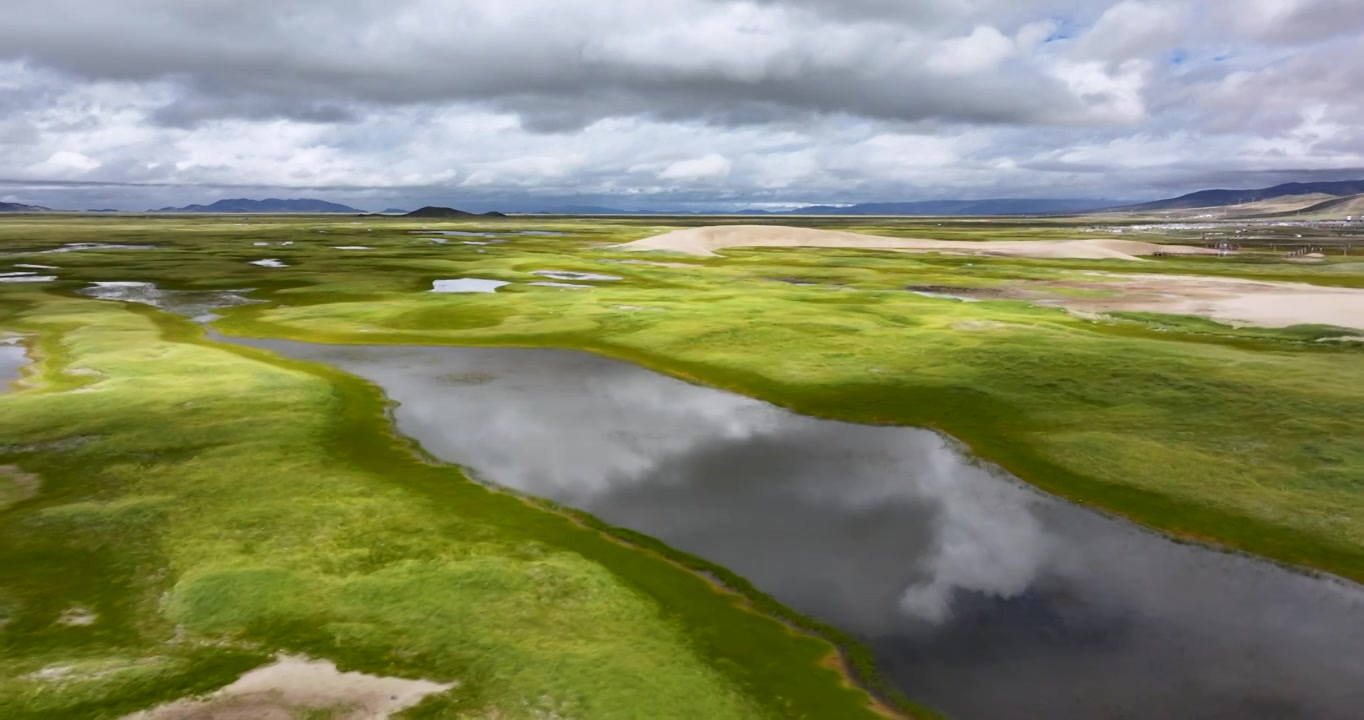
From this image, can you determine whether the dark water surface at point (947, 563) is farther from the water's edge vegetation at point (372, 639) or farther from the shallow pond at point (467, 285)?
the shallow pond at point (467, 285)

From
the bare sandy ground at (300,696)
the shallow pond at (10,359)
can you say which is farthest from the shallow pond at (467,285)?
the bare sandy ground at (300,696)

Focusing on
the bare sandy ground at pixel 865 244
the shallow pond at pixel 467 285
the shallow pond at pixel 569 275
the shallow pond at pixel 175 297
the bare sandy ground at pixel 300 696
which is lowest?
the bare sandy ground at pixel 300 696

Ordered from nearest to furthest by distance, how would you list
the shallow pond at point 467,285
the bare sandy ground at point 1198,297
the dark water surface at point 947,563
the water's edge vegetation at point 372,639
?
the water's edge vegetation at point 372,639 < the dark water surface at point 947,563 < the bare sandy ground at point 1198,297 < the shallow pond at point 467,285

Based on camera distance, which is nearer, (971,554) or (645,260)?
(971,554)

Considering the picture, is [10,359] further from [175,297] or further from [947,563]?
[947,563]

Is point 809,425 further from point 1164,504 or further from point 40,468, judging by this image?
point 40,468

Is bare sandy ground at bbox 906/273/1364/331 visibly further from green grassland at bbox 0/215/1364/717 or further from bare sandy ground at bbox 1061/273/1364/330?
green grassland at bbox 0/215/1364/717

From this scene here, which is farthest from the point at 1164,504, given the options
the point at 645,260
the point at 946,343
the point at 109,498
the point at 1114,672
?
the point at 645,260
